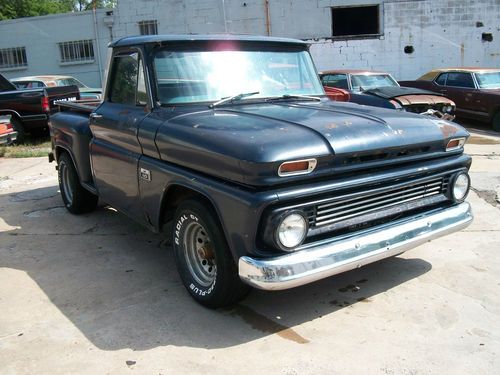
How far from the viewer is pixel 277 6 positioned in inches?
720

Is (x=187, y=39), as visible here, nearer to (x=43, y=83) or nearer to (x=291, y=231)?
(x=291, y=231)

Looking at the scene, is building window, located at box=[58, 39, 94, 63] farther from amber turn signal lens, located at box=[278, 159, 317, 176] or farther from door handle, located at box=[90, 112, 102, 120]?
amber turn signal lens, located at box=[278, 159, 317, 176]

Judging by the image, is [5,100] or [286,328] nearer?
[286,328]

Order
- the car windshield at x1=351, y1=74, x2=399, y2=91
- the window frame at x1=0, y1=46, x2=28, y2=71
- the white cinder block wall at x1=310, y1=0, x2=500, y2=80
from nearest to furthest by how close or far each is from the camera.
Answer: the car windshield at x1=351, y1=74, x2=399, y2=91
the white cinder block wall at x1=310, y1=0, x2=500, y2=80
the window frame at x1=0, y1=46, x2=28, y2=71

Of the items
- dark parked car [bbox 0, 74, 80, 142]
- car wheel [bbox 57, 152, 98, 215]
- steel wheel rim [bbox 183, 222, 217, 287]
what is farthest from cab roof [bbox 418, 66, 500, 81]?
steel wheel rim [bbox 183, 222, 217, 287]

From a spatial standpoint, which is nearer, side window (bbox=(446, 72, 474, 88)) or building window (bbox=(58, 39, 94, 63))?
side window (bbox=(446, 72, 474, 88))

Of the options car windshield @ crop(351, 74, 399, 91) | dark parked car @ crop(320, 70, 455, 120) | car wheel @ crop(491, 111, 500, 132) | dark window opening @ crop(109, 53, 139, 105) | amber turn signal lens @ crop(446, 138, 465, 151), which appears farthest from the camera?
car wheel @ crop(491, 111, 500, 132)

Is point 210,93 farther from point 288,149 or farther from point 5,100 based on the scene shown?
point 5,100

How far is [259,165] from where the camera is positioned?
2867 millimetres

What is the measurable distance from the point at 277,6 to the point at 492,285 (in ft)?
52.9

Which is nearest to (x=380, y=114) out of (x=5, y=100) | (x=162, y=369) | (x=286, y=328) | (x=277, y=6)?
(x=286, y=328)

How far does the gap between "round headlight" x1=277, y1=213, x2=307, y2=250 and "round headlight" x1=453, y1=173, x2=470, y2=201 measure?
1.48 meters

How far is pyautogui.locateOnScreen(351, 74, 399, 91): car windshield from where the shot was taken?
39.2 ft

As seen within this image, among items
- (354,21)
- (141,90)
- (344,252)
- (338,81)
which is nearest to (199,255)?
(344,252)
